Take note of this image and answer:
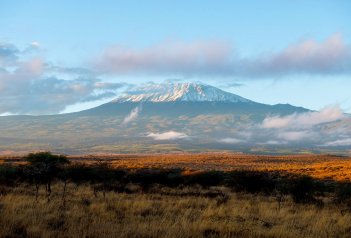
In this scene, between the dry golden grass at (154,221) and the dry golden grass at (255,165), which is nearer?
the dry golden grass at (154,221)

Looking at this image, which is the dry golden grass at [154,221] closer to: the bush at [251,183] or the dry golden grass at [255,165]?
the bush at [251,183]

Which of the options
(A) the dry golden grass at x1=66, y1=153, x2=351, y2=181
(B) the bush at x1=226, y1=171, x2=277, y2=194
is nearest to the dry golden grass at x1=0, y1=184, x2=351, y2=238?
(B) the bush at x1=226, y1=171, x2=277, y2=194

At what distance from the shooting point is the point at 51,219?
12820 millimetres

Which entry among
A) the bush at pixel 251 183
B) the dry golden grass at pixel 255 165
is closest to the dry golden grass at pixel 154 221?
the bush at pixel 251 183

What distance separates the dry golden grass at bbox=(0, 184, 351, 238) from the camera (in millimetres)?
11195

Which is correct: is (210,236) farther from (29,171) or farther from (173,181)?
(173,181)

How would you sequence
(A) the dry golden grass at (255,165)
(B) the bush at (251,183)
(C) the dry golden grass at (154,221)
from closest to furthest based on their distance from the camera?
(C) the dry golden grass at (154,221) → (B) the bush at (251,183) → (A) the dry golden grass at (255,165)

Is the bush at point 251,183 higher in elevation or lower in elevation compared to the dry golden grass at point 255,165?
higher

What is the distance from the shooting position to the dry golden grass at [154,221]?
11.2m

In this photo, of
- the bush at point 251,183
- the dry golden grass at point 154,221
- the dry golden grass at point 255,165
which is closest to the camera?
the dry golden grass at point 154,221

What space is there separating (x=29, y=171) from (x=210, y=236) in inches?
640

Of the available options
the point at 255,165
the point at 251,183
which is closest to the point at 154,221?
the point at 251,183

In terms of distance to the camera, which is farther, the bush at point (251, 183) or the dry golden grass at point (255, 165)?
the dry golden grass at point (255, 165)

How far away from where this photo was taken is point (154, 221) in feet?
42.8
